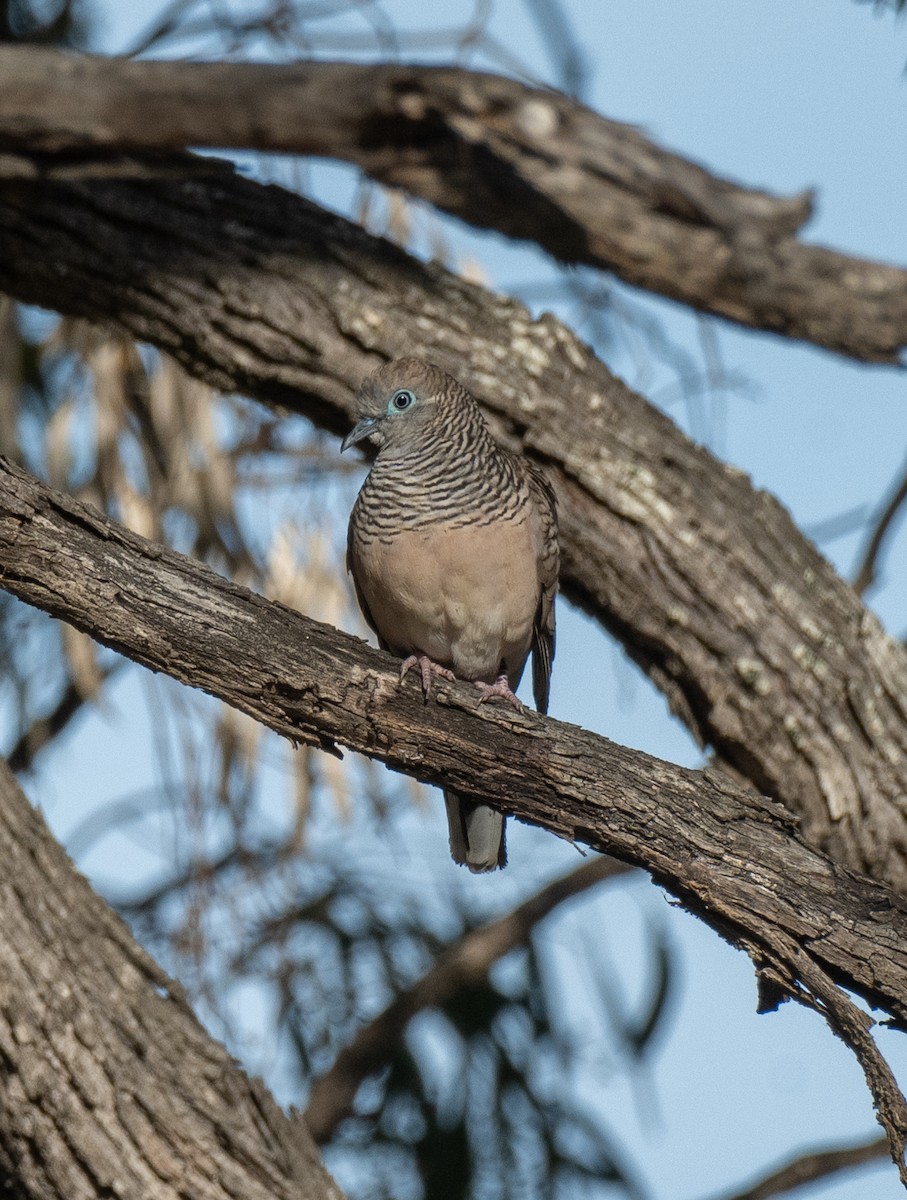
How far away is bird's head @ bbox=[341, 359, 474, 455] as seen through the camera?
4594mm

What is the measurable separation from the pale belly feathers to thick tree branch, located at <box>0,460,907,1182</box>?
3.00ft

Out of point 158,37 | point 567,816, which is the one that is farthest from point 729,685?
point 158,37

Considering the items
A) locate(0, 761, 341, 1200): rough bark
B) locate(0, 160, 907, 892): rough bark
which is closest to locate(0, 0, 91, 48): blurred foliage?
locate(0, 160, 907, 892): rough bark

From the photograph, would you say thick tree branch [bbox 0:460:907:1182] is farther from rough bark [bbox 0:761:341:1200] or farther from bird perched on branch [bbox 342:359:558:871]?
rough bark [bbox 0:761:341:1200]

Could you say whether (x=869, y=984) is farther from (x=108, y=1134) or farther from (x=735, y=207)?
(x=735, y=207)

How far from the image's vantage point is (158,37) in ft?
19.0

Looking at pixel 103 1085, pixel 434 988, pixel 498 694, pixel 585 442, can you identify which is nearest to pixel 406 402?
pixel 585 442

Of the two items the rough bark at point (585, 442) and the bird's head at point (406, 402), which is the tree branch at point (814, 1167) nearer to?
the rough bark at point (585, 442)

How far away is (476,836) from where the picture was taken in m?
4.64

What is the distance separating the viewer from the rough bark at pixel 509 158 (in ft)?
14.9

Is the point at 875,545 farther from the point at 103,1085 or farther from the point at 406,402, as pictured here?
the point at 103,1085

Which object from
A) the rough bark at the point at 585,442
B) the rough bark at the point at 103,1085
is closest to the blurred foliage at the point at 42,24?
the rough bark at the point at 585,442

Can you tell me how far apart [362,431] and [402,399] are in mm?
171

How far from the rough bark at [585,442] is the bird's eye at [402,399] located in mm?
211
